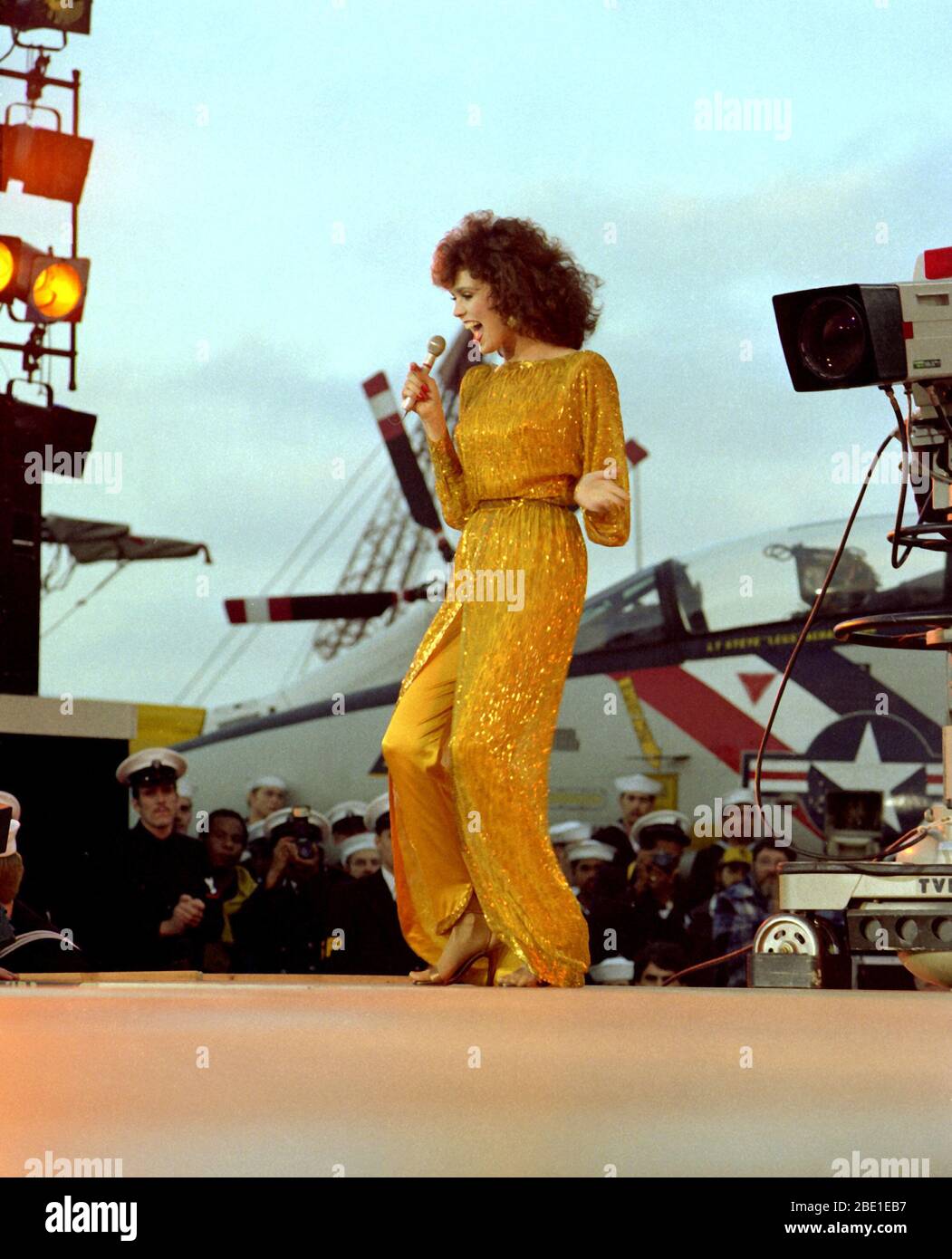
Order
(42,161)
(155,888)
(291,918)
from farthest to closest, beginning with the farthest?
(291,918) < (42,161) < (155,888)

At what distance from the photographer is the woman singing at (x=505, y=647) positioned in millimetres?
3289

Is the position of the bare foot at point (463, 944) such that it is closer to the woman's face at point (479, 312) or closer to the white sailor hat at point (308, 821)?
the woman's face at point (479, 312)

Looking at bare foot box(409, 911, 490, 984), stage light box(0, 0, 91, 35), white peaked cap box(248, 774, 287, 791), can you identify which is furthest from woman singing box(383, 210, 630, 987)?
white peaked cap box(248, 774, 287, 791)

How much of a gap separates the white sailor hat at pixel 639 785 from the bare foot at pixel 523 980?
472cm

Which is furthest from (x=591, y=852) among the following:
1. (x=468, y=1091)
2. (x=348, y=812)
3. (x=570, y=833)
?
(x=468, y=1091)

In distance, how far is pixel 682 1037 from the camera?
2.12 meters

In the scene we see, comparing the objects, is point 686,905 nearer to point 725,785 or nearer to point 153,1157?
point 725,785

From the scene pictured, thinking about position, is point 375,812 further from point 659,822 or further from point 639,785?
point 639,785

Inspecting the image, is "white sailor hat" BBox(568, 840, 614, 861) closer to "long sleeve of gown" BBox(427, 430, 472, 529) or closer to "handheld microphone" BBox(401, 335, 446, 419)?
"long sleeve of gown" BBox(427, 430, 472, 529)

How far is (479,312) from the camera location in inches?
140

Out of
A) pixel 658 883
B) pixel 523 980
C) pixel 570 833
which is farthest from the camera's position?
pixel 570 833

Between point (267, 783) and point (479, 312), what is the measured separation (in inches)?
219

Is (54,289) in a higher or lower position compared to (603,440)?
higher

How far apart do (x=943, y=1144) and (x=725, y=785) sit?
6789 mm
